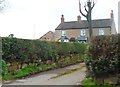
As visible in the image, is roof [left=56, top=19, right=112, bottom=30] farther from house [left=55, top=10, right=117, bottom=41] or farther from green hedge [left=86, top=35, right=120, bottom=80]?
green hedge [left=86, top=35, right=120, bottom=80]

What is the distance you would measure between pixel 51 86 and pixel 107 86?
2.54 meters

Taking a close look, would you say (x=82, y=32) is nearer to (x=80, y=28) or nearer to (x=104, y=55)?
(x=80, y=28)

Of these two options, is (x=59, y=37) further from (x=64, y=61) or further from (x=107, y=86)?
(x=107, y=86)

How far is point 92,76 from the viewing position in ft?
47.2

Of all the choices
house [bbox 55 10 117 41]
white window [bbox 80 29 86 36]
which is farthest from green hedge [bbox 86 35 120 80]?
white window [bbox 80 29 86 36]

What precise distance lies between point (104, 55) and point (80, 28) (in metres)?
60.0

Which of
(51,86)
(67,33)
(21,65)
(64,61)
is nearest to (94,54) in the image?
(51,86)

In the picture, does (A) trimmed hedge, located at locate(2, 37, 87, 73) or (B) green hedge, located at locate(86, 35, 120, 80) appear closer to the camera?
(B) green hedge, located at locate(86, 35, 120, 80)

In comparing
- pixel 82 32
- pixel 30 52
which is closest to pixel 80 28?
pixel 82 32

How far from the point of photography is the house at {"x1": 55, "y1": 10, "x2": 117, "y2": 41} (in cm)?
7018

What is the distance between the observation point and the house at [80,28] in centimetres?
7018

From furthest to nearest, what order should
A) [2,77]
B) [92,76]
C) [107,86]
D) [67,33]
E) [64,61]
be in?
[67,33] < [64,61] < [2,77] < [92,76] < [107,86]

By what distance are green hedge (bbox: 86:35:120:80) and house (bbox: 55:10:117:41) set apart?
182ft

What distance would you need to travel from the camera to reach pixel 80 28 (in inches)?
2899
